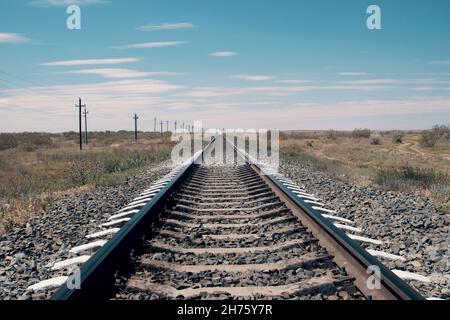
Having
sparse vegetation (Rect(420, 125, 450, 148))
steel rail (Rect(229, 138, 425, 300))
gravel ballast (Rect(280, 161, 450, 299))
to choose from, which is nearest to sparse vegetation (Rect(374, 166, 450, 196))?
gravel ballast (Rect(280, 161, 450, 299))

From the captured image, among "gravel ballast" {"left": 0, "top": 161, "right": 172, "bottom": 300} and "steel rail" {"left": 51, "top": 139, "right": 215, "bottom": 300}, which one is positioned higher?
"steel rail" {"left": 51, "top": 139, "right": 215, "bottom": 300}

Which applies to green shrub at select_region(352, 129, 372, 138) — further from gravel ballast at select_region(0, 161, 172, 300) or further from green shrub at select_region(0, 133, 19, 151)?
gravel ballast at select_region(0, 161, 172, 300)

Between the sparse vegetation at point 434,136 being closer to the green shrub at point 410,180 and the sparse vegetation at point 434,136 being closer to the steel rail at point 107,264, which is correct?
the green shrub at point 410,180

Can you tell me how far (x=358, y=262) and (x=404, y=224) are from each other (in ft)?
9.44

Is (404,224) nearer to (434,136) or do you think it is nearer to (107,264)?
(107,264)

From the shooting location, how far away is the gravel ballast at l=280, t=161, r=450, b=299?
455cm

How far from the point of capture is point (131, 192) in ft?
32.3

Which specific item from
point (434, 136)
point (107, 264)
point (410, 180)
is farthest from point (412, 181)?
point (434, 136)

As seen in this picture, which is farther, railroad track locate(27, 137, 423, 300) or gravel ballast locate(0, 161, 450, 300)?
gravel ballast locate(0, 161, 450, 300)

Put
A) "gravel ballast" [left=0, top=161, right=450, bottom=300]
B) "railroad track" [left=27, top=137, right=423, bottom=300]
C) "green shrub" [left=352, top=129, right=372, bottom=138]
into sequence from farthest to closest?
1. "green shrub" [left=352, top=129, right=372, bottom=138]
2. "gravel ballast" [left=0, top=161, right=450, bottom=300]
3. "railroad track" [left=27, top=137, right=423, bottom=300]

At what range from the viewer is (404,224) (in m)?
6.46


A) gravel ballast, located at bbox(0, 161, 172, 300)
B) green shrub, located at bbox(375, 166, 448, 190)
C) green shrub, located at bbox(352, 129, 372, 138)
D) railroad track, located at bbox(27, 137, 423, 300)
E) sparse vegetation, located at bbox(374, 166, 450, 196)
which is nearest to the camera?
railroad track, located at bbox(27, 137, 423, 300)
